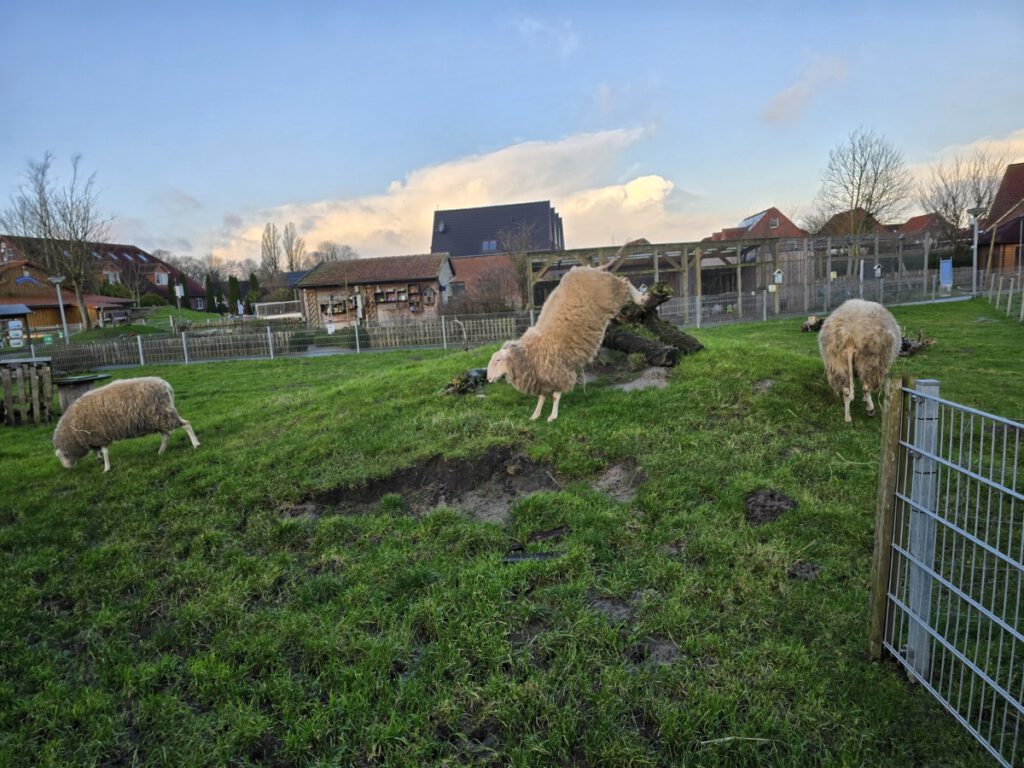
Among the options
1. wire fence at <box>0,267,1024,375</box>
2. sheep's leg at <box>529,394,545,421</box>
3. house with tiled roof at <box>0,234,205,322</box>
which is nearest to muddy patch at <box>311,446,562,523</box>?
sheep's leg at <box>529,394,545,421</box>

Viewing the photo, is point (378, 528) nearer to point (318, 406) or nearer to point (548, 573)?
point (548, 573)

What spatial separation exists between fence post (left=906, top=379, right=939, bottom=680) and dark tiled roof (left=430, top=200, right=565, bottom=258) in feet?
164

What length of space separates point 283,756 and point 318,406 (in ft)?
21.9

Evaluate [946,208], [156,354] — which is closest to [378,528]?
[156,354]

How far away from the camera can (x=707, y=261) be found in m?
32.0

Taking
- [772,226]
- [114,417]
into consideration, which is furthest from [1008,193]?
[114,417]

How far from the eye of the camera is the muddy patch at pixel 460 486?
16.3 feet

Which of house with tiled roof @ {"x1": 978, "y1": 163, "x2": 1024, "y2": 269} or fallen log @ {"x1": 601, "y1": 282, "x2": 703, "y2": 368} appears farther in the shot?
house with tiled roof @ {"x1": 978, "y1": 163, "x2": 1024, "y2": 269}

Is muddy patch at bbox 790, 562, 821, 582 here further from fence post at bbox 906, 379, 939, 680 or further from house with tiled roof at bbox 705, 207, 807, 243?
house with tiled roof at bbox 705, 207, 807, 243

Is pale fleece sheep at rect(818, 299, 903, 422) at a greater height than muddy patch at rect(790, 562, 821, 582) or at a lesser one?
greater

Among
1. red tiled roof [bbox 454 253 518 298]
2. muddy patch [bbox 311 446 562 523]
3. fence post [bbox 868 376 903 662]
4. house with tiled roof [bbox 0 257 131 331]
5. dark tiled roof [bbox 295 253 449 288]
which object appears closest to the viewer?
fence post [bbox 868 376 903 662]

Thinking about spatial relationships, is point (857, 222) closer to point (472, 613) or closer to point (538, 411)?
point (538, 411)

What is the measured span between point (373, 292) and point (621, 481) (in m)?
33.1

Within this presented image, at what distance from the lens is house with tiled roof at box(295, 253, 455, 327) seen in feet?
116
